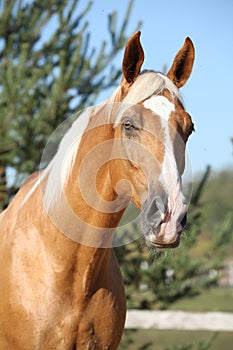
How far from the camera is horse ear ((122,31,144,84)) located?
2.39 metres

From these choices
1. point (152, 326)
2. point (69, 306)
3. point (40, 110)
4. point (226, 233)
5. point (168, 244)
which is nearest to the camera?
point (168, 244)

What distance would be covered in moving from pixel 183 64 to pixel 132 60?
0.28 meters

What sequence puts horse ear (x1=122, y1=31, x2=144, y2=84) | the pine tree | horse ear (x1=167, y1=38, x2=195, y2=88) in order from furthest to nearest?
the pine tree, horse ear (x1=167, y1=38, x2=195, y2=88), horse ear (x1=122, y1=31, x2=144, y2=84)

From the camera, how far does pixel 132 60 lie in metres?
2.43

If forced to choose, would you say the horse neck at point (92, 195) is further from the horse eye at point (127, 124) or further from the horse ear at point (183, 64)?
the horse ear at point (183, 64)

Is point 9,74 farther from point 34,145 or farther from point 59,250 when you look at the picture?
point 59,250

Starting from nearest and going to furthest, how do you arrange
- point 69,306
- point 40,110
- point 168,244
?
point 168,244 → point 69,306 → point 40,110

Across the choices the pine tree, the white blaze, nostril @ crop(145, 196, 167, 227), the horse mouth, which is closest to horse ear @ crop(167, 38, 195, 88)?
the white blaze

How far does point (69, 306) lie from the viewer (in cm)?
251

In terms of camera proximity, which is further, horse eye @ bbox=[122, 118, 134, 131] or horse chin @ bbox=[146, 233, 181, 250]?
horse eye @ bbox=[122, 118, 134, 131]

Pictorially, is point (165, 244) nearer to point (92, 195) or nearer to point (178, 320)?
point (92, 195)

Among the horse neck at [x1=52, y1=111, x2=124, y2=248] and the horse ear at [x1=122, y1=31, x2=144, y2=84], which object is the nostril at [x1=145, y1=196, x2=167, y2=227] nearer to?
the horse neck at [x1=52, y1=111, x2=124, y2=248]

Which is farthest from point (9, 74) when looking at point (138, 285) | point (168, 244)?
point (168, 244)

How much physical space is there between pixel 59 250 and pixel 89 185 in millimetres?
328
